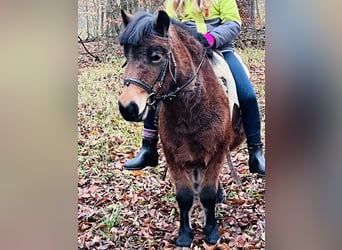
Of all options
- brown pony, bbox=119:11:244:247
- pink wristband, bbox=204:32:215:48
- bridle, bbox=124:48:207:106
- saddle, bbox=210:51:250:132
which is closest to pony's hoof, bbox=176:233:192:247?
brown pony, bbox=119:11:244:247

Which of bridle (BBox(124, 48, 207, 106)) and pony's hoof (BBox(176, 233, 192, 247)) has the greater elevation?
bridle (BBox(124, 48, 207, 106))

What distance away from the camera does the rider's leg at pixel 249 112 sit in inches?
92.5

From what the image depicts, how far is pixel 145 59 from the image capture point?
7.63 feet

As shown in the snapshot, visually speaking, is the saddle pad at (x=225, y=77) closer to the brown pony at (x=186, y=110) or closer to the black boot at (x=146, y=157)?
the brown pony at (x=186, y=110)

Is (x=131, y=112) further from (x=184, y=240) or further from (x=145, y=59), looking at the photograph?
(x=184, y=240)

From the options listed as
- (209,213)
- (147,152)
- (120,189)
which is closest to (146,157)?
(147,152)

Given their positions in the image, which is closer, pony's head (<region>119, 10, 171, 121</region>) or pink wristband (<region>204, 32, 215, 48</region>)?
pony's head (<region>119, 10, 171, 121</region>)

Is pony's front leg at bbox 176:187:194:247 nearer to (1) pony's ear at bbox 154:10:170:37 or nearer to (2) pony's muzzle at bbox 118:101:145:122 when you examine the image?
(2) pony's muzzle at bbox 118:101:145:122

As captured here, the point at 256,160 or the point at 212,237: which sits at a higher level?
the point at 256,160

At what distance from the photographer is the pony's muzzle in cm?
238

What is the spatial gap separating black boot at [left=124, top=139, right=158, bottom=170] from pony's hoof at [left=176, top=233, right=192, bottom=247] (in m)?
0.43

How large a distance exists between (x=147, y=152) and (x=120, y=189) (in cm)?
26
